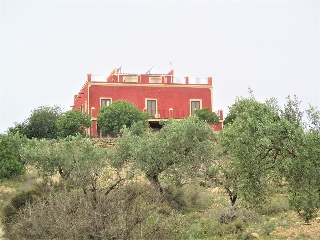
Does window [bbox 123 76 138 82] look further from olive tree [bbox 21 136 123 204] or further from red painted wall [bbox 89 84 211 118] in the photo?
olive tree [bbox 21 136 123 204]

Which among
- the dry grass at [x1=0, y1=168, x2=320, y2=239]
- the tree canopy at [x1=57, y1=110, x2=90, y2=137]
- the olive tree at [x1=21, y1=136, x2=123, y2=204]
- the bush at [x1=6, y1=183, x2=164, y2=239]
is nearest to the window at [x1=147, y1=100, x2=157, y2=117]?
the tree canopy at [x1=57, y1=110, x2=90, y2=137]

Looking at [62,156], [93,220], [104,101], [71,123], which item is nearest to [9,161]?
[62,156]

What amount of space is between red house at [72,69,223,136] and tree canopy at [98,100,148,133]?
10.2 ft

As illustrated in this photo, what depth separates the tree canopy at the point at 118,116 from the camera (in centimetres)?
4725

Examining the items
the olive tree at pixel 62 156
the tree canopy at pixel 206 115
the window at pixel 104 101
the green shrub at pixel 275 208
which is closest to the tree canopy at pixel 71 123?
the window at pixel 104 101

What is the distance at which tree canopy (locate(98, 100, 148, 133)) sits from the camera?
155ft

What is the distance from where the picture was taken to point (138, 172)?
30766mm

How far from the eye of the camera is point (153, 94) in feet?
175

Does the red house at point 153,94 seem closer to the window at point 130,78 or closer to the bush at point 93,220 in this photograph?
the window at point 130,78

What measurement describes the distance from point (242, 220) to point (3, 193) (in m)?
13.4

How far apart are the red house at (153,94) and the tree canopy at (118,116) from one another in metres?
3.10

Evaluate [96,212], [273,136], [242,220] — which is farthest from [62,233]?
[242,220]


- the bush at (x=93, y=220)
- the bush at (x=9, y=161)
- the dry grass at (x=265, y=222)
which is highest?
the bush at (x=9, y=161)

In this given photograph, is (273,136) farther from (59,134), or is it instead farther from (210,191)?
(59,134)
